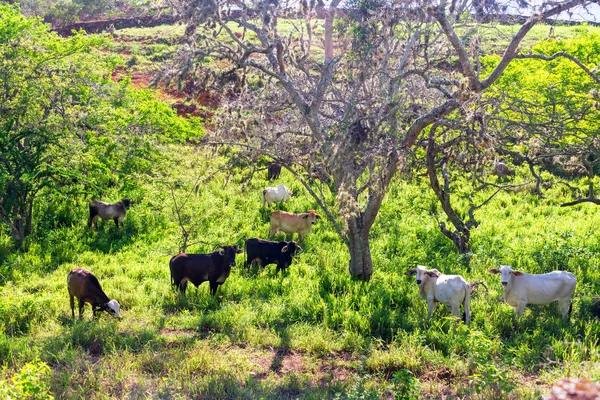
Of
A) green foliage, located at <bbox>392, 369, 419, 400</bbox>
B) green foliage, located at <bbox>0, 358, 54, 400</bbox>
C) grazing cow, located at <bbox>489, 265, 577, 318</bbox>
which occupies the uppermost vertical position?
green foliage, located at <bbox>0, 358, 54, 400</bbox>

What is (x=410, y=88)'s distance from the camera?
11.3 meters

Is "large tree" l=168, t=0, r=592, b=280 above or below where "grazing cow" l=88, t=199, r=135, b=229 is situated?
above

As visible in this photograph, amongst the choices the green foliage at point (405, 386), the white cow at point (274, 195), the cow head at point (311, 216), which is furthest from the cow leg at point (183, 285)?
the white cow at point (274, 195)

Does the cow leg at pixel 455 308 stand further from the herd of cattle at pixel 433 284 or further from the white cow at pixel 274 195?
the white cow at pixel 274 195

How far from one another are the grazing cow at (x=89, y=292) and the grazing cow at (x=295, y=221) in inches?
223

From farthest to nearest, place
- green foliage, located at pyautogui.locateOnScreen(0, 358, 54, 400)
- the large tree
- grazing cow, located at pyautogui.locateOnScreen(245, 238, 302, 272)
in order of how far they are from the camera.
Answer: grazing cow, located at pyautogui.locateOnScreen(245, 238, 302, 272)
the large tree
green foliage, located at pyautogui.locateOnScreen(0, 358, 54, 400)

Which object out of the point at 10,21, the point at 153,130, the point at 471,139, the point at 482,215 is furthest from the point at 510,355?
the point at 10,21

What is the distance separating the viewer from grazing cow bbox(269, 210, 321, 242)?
14.8m

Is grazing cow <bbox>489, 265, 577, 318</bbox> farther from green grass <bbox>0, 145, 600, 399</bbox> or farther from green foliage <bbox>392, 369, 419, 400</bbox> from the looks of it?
green foliage <bbox>392, 369, 419, 400</bbox>

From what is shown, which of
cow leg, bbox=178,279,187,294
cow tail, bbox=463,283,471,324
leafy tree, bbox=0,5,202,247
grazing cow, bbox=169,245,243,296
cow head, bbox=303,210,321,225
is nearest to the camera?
cow tail, bbox=463,283,471,324

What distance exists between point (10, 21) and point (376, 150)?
12.5 m

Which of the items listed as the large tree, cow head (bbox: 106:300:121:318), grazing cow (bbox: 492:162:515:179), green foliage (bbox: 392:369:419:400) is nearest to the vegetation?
green foliage (bbox: 392:369:419:400)

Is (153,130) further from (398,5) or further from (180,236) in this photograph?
(398,5)

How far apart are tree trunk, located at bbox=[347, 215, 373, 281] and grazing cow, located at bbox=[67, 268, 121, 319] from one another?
15.0ft
